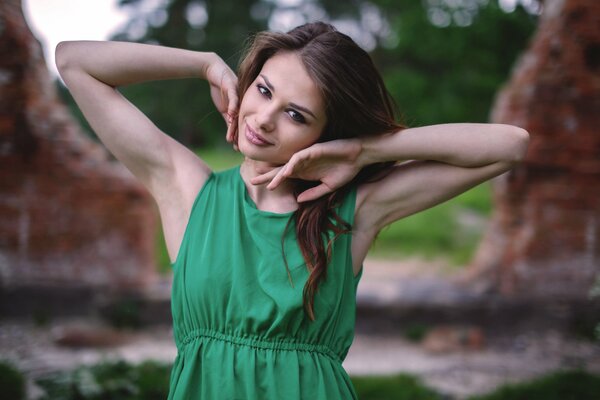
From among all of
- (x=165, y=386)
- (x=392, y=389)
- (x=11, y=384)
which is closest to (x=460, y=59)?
(x=392, y=389)

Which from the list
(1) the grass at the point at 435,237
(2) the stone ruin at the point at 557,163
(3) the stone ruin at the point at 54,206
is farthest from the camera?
(1) the grass at the point at 435,237

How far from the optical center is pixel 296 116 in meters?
1.68

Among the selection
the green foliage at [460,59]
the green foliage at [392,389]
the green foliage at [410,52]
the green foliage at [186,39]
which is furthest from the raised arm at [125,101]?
the green foliage at [186,39]

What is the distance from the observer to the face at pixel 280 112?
5.43 ft

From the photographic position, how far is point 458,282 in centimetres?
653

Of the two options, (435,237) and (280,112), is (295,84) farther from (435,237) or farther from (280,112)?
(435,237)

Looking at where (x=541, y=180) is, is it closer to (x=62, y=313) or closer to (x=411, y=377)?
(x=411, y=377)

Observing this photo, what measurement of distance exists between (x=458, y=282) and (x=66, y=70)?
5.49m

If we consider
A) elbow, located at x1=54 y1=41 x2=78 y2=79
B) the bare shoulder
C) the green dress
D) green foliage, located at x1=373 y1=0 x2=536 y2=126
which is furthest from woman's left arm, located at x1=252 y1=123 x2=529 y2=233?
green foliage, located at x1=373 y1=0 x2=536 y2=126

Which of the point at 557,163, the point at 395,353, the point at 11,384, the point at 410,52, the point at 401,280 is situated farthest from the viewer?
the point at 410,52

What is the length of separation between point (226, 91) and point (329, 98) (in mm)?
337

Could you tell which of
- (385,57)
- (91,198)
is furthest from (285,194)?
(385,57)

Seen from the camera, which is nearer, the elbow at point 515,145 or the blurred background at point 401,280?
the elbow at point 515,145

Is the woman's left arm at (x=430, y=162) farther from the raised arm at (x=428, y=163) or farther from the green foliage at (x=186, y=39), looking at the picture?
the green foliage at (x=186, y=39)
